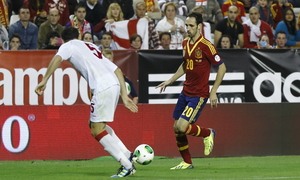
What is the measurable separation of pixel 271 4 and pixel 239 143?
6354mm

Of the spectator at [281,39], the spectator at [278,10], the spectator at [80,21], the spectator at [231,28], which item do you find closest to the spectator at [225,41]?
the spectator at [231,28]

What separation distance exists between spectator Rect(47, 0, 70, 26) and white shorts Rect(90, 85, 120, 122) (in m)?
8.19

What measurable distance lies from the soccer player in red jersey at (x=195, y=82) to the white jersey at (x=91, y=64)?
1.69 m

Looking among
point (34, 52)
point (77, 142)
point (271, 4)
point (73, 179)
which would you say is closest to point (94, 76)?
point (73, 179)

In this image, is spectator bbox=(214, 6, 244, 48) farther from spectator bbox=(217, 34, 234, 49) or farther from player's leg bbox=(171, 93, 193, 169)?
player's leg bbox=(171, 93, 193, 169)

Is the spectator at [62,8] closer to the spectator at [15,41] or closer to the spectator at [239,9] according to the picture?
the spectator at [15,41]

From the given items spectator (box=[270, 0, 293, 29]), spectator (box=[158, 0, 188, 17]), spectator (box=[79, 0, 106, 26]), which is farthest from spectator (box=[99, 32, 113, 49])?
spectator (box=[270, 0, 293, 29])

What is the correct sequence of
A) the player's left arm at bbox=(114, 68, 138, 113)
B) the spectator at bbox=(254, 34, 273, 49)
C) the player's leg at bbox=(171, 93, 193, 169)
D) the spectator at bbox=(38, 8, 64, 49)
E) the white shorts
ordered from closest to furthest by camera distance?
the player's left arm at bbox=(114, 68, 138, 113), the white shorts, the player's leg at bbox=(171, 93, 193, 169), the spectator at bbox=(38, 8, 64, 49), the spectator at bbox=(254, 34, 273, 49)

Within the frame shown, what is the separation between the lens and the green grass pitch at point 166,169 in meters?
Answer: 10.1

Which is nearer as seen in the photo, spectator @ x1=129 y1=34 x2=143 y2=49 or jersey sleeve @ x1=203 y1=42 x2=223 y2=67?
jersey sleeve @ x1=203 y1=42 x2=223 y2=67

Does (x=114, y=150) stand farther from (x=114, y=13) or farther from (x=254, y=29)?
(x=254, y=29)

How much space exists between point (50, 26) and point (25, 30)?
0.56 metres

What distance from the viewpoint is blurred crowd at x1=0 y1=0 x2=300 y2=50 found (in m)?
16.6

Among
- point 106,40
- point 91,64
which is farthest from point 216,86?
point 106,40
